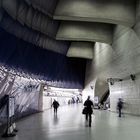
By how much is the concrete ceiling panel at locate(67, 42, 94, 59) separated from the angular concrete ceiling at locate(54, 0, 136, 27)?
53.1ft

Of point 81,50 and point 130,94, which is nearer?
point 130,94

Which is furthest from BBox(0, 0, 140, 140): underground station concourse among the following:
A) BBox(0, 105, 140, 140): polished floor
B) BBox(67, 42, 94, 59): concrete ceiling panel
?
BBox(67, 42, 94, 59): concrete ceiling panel

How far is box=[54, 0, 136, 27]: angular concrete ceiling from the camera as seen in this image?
2108 cm

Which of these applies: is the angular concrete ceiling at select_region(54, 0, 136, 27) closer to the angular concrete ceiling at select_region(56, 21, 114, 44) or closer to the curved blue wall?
the curved blue wall

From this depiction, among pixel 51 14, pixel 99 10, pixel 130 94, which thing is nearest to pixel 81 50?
pixel 51 14

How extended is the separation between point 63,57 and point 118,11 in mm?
18389

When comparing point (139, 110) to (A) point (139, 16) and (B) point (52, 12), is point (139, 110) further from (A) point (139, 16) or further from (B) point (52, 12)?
(B) point (52, 12)

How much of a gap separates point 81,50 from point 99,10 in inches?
675

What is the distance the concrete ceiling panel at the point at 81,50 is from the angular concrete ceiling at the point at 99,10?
16187 millimetres

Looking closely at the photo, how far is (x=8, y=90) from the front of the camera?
15.2 m

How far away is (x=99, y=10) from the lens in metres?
21.3

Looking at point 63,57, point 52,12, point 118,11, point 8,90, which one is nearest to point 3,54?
point 8,90

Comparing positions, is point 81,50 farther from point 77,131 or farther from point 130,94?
point 77,131

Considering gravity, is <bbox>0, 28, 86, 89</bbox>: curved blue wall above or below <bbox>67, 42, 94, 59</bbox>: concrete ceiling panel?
below
